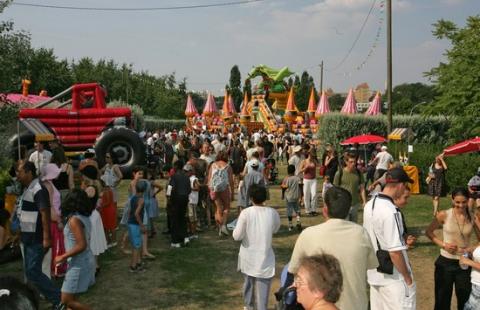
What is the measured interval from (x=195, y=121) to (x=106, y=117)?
2862 centimetres

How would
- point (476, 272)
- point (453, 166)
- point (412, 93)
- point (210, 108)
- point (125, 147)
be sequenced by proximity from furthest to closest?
1. point (412, 93)
2. point (210, 108)
3. point (453, 166)
4. point (125, 147)
5. point (476, 272)

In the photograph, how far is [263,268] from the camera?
4637mm

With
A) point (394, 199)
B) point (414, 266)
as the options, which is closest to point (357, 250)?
point (394, 199)

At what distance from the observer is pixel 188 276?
6.64 m

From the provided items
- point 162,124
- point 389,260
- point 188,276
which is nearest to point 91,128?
point 188,276

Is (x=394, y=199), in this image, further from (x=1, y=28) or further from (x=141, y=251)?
(x=1, y=28)

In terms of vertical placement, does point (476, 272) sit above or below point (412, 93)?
below

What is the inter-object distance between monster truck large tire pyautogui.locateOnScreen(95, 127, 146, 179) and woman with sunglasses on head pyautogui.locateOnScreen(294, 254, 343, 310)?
12.0 meters

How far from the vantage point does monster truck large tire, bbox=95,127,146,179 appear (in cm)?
1360

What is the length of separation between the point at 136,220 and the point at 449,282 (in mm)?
4132

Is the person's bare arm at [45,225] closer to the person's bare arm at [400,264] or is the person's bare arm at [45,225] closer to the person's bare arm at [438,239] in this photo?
the person's bare arm at [400,264]

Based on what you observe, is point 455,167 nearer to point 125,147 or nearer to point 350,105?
point 125,147

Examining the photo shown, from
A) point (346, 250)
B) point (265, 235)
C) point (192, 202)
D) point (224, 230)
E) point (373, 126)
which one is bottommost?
point (224, 230)

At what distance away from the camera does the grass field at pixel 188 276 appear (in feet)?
18.8
